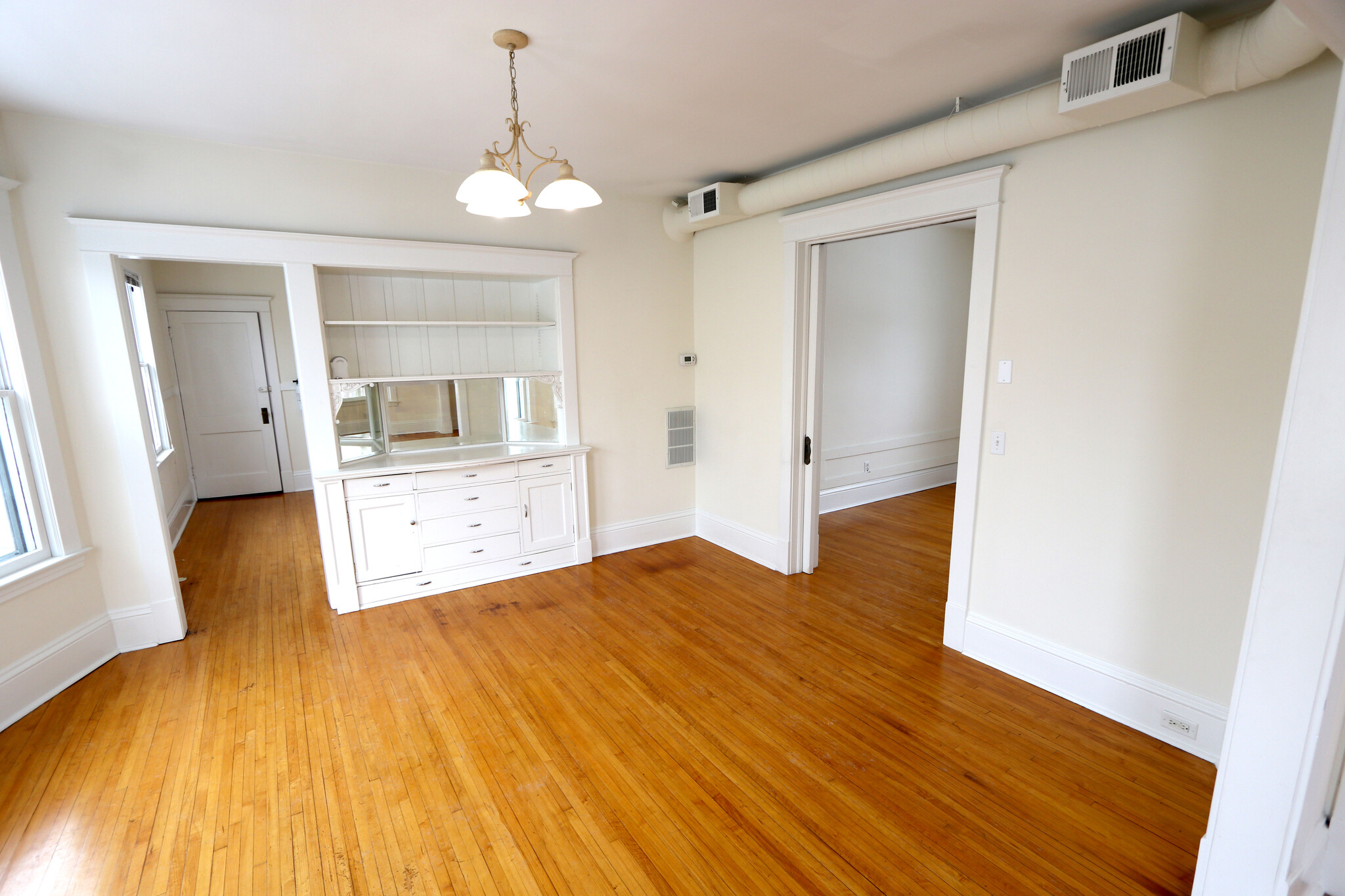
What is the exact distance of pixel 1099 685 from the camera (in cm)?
274

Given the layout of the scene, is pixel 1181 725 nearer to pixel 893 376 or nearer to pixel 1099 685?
pixel 1099 685

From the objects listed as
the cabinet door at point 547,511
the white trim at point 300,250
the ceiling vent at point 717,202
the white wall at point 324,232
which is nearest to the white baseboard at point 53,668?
the white wall at point 324,232

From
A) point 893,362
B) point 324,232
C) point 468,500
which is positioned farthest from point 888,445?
point 324,232

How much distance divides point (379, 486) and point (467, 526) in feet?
2.17

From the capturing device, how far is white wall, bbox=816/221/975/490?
585 centimetres

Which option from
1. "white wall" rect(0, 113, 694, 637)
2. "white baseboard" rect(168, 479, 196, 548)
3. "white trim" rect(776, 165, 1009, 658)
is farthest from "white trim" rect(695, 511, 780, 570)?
"white baseboard" rect(168, 479, 196, 548)

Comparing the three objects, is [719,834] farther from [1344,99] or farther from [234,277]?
[234,277]

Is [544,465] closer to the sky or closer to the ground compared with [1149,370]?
closer to the ground

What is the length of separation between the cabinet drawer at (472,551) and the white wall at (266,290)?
3.39 m

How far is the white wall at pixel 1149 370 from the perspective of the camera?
2139mm

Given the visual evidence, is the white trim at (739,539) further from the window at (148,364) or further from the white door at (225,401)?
the white door at (225,401)

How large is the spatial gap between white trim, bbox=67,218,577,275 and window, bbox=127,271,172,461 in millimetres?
2650

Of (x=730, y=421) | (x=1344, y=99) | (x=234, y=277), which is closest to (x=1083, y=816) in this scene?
(x=1344, y=99)

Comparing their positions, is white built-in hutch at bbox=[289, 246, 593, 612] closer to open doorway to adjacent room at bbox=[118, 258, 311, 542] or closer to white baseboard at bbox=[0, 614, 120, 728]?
white baseboard at bbox=[0, 614, 120, 728]
